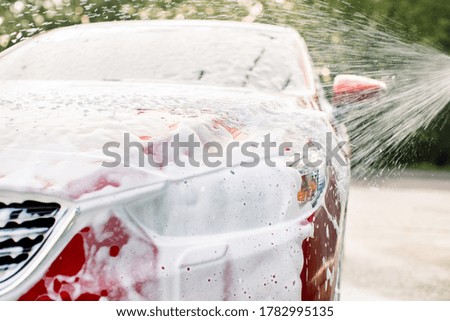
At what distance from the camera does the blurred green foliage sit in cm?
1099

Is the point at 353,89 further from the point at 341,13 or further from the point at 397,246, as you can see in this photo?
the point at 341,13

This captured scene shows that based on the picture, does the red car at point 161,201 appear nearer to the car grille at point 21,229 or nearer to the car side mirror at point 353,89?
the car grille at point 21,229

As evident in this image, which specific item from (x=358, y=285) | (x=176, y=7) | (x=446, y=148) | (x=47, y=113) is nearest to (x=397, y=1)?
(x=446, y=148)

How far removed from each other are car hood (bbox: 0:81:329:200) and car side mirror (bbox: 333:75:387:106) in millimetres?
467

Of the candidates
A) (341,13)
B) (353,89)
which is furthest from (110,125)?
(341,13)

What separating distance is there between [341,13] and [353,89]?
8.98 metres

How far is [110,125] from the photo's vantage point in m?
2.12

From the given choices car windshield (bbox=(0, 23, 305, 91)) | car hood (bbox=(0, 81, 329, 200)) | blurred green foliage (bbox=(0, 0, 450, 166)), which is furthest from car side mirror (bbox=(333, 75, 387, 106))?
blurred green foliage (bbox=(0, 0, 450, 166))

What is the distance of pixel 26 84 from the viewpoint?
3.06 metres

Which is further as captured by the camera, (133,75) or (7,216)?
(133,75)

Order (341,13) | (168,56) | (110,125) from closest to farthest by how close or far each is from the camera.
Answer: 1. (110,125)
2. (168,56)
3. (341,13)

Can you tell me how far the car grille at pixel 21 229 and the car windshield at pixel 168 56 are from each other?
4.83ft

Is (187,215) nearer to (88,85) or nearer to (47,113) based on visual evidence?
(47,113)

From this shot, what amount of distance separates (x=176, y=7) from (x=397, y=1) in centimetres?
344
